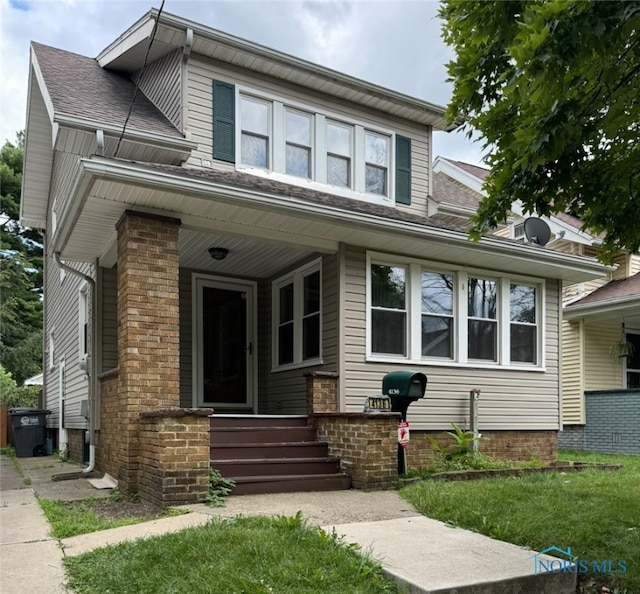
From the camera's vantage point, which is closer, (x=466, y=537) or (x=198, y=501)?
(x=466, y=537)

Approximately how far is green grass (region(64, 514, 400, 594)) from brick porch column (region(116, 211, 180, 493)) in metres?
2.24

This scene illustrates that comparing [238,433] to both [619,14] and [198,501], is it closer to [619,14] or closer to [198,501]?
[198,501]

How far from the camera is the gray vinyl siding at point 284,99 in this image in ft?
28.0

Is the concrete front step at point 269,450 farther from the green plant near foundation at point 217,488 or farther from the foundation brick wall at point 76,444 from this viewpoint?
the foundation brick wall at point 76,444

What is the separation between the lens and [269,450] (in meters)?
6.82

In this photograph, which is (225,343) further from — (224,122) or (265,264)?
(224,122)

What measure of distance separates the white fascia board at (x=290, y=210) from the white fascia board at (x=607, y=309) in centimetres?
328

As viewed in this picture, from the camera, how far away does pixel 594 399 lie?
523 inches

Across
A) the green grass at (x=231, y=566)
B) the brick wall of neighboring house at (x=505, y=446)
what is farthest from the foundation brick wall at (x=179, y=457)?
the brick wall of neighboring house at (x=505, y=446)

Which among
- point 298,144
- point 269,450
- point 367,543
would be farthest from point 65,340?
point 367,543

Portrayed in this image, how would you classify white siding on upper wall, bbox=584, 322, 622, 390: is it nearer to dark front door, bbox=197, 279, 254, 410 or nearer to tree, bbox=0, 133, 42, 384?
dark front door, bbox=197, 279, 254, 410

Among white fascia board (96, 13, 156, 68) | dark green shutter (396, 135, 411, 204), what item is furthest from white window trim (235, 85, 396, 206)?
white fascia board (96, 13, 156, 68)

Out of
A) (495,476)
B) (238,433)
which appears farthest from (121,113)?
(495,476)

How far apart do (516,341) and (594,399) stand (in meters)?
4.88
